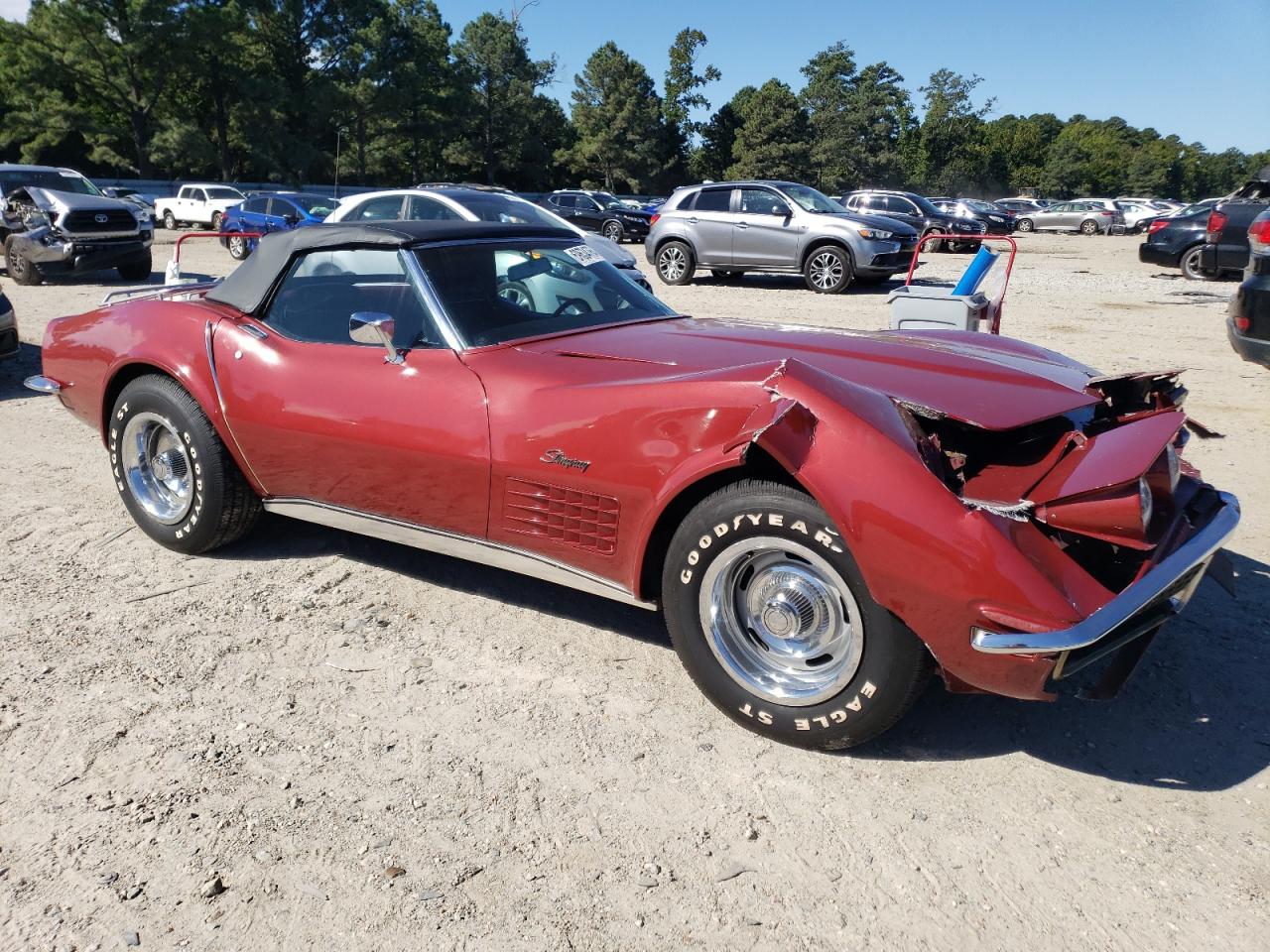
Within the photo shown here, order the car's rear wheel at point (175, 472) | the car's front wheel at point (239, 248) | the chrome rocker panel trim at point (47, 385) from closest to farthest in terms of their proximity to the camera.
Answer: the car's rear wheel at point (175, 472)
the chrome rocker panel trim at point (47, 385)
the car's front wheel at point (239, 248)

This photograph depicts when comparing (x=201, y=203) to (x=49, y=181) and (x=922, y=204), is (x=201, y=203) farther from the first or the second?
(x=922, y=204)

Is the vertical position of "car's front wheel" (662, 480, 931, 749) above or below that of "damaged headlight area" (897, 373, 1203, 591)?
below

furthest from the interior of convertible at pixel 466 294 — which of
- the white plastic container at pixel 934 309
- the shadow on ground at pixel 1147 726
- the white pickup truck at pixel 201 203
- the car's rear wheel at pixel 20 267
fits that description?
the white pickup truck at pixel 201 203

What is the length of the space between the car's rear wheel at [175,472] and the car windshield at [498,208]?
6.68 m

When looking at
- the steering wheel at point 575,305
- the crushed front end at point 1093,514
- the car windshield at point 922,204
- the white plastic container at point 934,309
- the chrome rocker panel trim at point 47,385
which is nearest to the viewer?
the crushed front end at point 1093,514

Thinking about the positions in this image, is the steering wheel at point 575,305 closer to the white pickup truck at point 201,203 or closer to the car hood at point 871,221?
the car hood at point 871,221

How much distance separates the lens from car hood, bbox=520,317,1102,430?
2723mm

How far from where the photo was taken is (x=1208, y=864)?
7.23 feet

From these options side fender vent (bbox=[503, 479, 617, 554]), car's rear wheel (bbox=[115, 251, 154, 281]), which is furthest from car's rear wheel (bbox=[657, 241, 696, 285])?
side fender vent (bbox=[503, 479, 617, 554])

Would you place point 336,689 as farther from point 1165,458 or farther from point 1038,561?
point 1165,458

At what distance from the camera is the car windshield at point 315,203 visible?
1986cm

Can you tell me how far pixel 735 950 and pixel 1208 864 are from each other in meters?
1.19

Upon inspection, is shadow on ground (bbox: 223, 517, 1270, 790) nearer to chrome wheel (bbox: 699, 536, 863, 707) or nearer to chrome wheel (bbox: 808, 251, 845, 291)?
chrome wheel (bbox: 699, 536, 863, 707)

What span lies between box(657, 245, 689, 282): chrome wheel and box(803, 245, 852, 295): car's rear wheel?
2.21 meters
